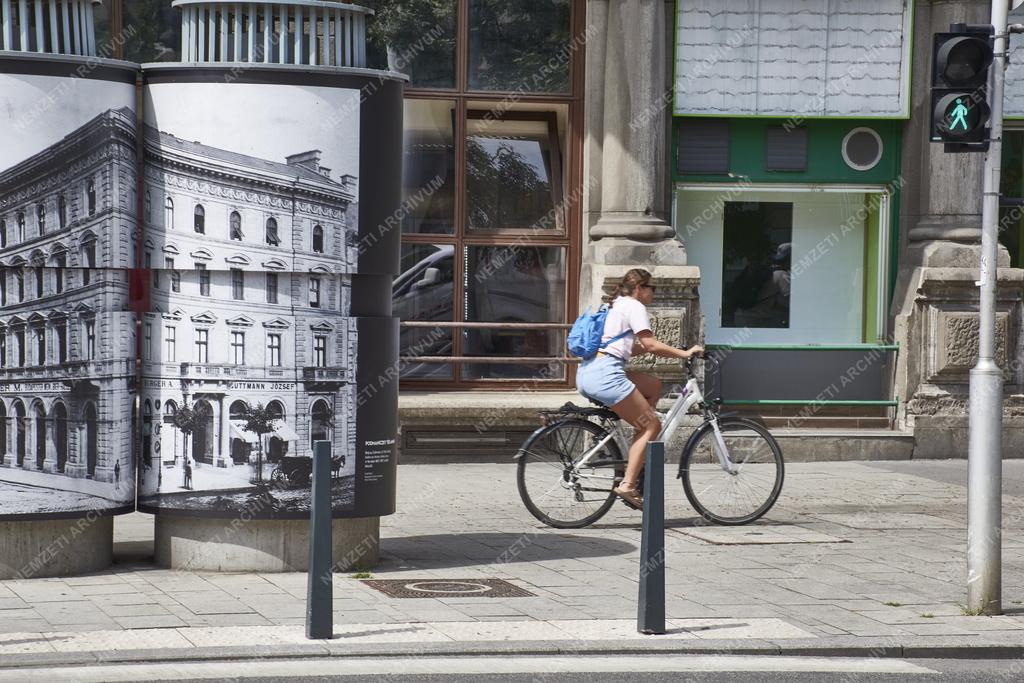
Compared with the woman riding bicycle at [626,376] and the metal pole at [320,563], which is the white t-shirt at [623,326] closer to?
the woman riding bicycle at [626,376]

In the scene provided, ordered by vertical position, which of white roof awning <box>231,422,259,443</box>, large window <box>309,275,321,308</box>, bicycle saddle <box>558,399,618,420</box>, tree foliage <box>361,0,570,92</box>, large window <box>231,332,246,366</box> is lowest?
bicycle saddle <box>558,399,618,420</box>

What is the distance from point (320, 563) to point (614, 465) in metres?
3.97

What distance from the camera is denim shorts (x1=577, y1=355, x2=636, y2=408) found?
33.2 ft

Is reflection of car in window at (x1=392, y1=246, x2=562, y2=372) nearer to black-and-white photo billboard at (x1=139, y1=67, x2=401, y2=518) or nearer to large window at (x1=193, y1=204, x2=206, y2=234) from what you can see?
black-and-white photo billboard at (x1=139, y1=67, x2=401, y2=518)

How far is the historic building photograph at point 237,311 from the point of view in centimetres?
797

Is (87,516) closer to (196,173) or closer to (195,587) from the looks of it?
(195,587)

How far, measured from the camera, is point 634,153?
1445cm

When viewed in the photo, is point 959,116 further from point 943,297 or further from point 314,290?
point 943,297

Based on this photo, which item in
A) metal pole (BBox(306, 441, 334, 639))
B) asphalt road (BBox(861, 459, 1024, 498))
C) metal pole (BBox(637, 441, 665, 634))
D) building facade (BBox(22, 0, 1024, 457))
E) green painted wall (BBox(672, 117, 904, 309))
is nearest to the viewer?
metal pole (BBox(306, 441, 334, 639))

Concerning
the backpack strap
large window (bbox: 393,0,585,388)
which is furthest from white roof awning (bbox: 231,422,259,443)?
large window (bbox: 393,0,585,388)

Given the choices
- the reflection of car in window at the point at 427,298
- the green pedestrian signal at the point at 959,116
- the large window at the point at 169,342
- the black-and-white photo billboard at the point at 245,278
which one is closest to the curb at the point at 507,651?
the black-and-white photo billboard at the point at 245,278

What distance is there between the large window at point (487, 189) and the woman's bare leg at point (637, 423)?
4.45 meters

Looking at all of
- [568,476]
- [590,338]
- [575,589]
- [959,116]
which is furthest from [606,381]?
[959,116]

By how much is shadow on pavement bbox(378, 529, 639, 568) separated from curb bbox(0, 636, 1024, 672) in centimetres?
212
